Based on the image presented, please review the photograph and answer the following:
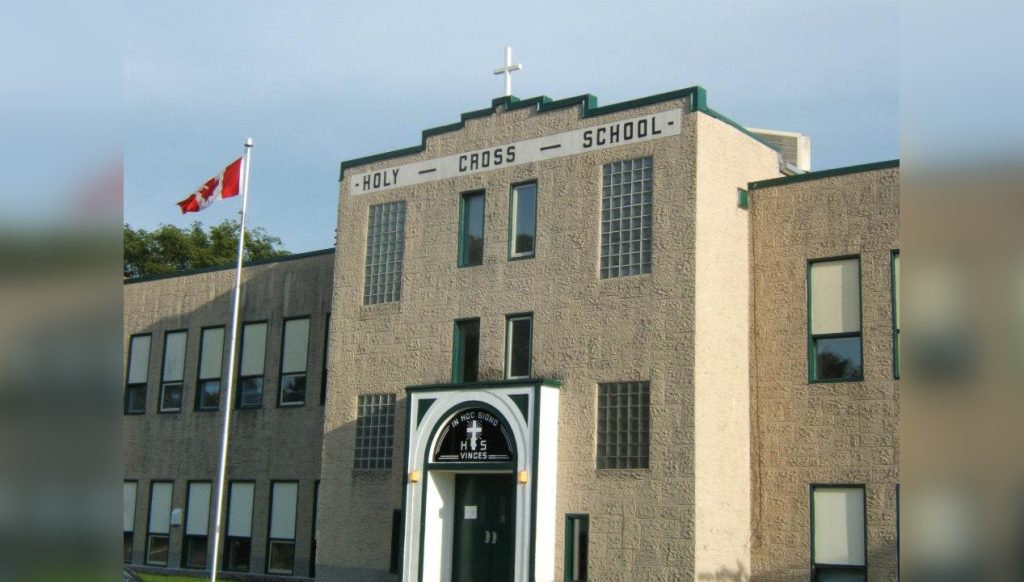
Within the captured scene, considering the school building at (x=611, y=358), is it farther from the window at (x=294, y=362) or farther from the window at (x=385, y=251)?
the window at (x=294, y=362)

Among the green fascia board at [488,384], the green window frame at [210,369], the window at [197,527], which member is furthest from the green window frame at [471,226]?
the window at [197,527]

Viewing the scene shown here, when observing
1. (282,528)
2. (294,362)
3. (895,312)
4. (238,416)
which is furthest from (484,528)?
(238,416)

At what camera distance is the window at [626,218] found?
19.6 m

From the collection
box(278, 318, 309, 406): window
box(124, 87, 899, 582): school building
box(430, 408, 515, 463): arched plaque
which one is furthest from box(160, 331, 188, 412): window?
box(430, 408, 515, 463): arched plaque

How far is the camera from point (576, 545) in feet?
63.4

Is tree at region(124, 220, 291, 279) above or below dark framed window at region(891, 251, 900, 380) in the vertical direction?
above

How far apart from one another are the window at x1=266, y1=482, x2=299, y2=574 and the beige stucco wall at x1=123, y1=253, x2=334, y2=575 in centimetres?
18

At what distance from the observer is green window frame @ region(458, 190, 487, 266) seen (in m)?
21.9

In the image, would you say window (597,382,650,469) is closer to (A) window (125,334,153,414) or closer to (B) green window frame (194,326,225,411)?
(B) green window frame (194,326,225,411)

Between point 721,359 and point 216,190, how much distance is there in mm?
13082

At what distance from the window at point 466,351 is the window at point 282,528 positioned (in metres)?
7.26
